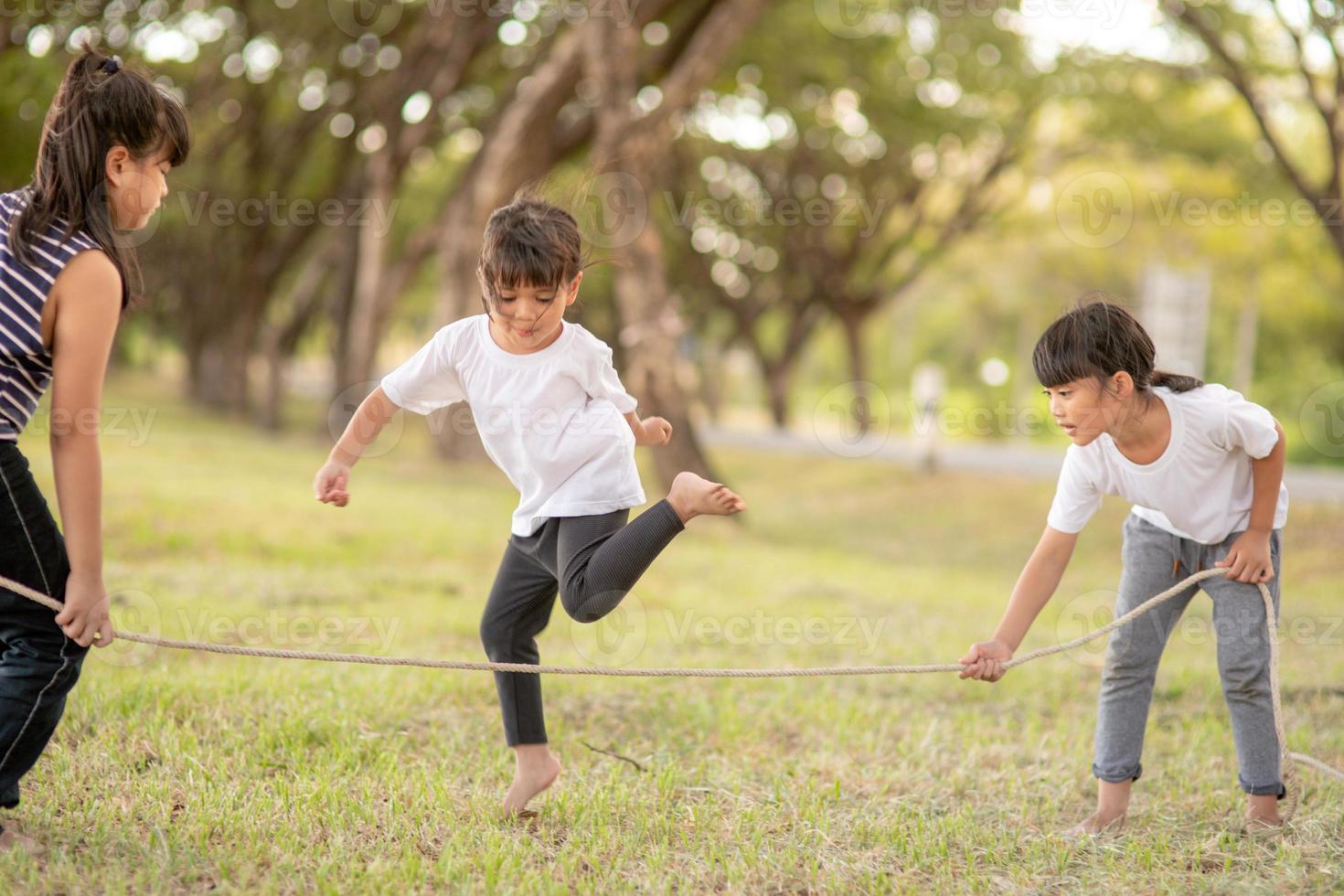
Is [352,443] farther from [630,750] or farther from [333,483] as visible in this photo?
[630,750]

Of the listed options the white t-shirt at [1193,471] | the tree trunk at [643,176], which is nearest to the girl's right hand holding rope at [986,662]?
the white t-shirt at [1193,471]

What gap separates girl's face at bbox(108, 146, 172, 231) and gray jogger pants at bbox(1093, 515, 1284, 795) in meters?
2.74

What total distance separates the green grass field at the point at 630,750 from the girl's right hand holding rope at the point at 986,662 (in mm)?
437

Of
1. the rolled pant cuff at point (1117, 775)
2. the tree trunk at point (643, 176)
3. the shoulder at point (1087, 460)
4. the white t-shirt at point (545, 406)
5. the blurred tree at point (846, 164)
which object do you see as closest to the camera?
the white t-shirt at point (545, 406)

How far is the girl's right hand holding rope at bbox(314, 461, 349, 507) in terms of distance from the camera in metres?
2.95

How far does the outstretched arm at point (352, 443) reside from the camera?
9.73 ft

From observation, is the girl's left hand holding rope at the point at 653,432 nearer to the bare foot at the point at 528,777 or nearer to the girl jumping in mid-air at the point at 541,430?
the girl jumping in mid-air at the point at 541,430

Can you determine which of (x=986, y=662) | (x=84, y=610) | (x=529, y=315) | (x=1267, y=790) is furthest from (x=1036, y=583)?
(x=84, y=610)

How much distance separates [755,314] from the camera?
24.9 meters

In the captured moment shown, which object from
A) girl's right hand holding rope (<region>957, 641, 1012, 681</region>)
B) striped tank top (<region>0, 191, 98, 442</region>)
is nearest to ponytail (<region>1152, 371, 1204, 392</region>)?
girl's right hand holding rope (<region>957, 641, 1012, 681</region>)

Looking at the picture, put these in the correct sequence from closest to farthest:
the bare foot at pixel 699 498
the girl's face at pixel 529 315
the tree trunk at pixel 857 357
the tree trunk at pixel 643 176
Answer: the bare foot at pixel 699 498 → the girl's face at pixel 529 315 → the tree trunk at pixel 643 176 → the tree trunk at pixel 857 357

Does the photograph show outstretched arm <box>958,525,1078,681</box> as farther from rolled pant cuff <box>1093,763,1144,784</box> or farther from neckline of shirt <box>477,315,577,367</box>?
neckline of shirt <box>477,315,577,367</box>

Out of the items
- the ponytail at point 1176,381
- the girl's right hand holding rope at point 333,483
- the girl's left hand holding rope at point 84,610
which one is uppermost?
the ponytail at point 1176,381

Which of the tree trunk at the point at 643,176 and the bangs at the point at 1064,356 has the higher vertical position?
the tree trunk at the point at 643,176
